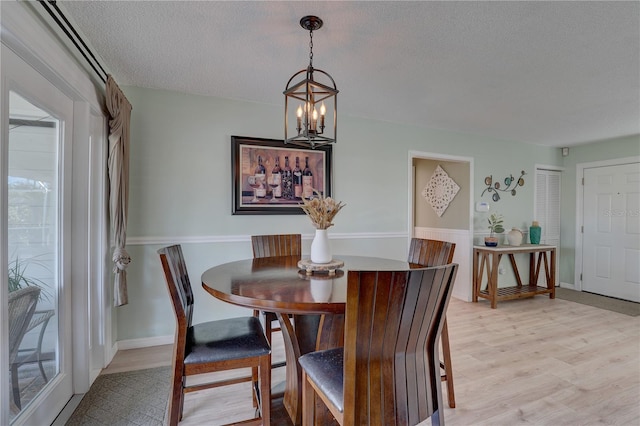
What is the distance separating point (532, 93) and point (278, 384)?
320 cm

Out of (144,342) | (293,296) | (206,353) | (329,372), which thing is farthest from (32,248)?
(329,372)

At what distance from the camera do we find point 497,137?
4422mm

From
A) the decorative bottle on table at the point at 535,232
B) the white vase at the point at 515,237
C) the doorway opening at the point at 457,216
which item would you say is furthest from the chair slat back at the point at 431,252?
the decorative bottle on table at the point at 535,232

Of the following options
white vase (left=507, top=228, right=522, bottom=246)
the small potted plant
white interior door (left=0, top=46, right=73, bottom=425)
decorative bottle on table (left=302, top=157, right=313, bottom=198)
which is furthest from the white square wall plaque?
white interior door (left=0, top=46, right=73, bottom=425)

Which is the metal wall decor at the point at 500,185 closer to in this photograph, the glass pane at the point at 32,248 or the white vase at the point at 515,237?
the white vase at the point at 515,237

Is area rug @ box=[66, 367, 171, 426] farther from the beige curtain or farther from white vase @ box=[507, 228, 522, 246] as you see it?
white vase @ box=[507, 228, 522, 246]

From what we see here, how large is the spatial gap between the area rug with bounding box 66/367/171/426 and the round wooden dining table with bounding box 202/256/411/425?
31.7 inches

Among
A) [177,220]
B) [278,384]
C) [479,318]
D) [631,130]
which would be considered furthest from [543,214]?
[177,220]

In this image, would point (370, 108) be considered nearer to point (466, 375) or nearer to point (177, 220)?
point (177, 220)

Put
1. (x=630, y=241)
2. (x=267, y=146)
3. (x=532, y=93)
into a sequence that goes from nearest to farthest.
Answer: (x=532, y=93), (x=267, y=146), (x=630, y=241)

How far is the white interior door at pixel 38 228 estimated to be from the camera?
1390 mm

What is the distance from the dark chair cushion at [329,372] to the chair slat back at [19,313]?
132 centimetres

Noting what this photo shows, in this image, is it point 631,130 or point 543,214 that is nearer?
point 631,130

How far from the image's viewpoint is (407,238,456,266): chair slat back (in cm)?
208
